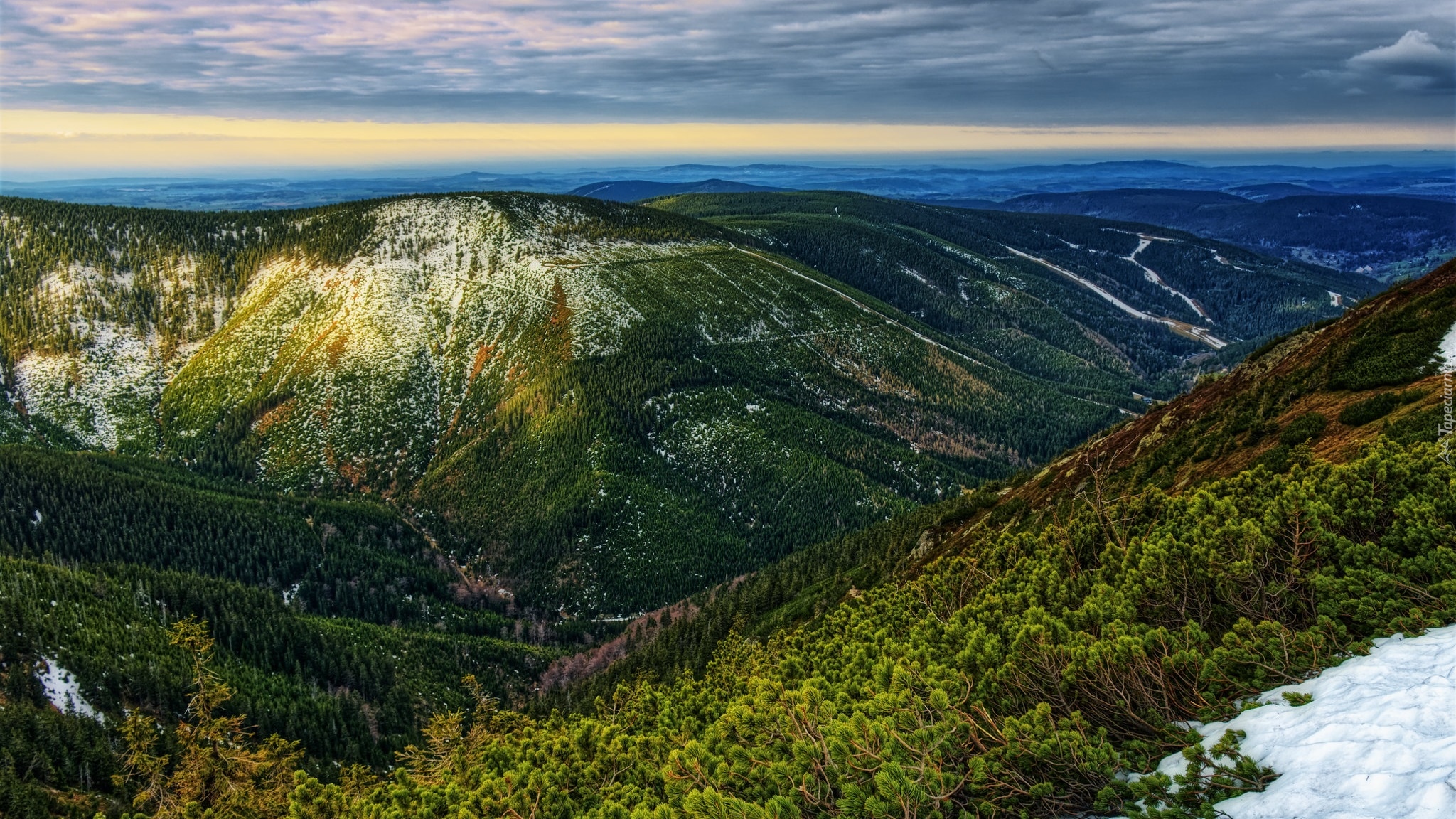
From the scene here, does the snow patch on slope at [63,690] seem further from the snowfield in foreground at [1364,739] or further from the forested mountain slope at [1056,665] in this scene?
the snowfield in foreground at [1364,739]

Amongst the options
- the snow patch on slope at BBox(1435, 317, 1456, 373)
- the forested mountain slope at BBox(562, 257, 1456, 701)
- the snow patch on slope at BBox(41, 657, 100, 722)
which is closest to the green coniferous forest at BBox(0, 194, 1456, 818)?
the forested mountain slope at BBox(562, 257, 1456, 701)

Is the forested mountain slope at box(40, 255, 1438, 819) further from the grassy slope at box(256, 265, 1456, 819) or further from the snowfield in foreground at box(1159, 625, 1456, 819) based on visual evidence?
the snowfield in foreground at box(1159, 625, 1456, 819)

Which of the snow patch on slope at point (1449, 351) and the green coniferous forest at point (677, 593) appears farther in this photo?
the snow patch on slope at point (1449, 351)

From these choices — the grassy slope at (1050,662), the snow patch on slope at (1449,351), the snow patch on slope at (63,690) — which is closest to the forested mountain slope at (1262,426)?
the snow patch on slope at (1449,351)

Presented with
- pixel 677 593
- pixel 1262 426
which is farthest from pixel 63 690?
pixel 1262 426

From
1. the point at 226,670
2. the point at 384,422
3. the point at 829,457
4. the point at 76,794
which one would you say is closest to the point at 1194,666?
the point at 76,794

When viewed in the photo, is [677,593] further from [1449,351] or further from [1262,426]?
[1449,351]
